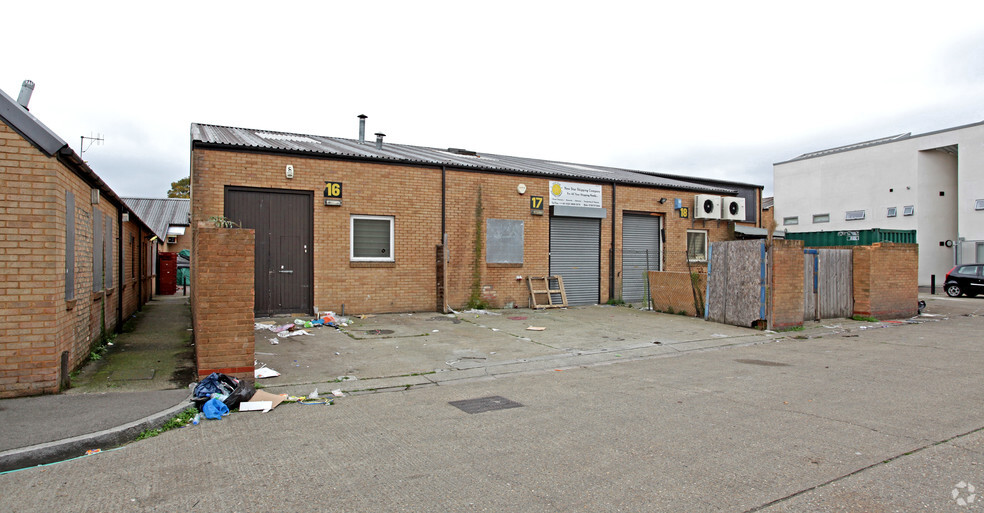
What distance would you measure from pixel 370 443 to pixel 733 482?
9.70 feet

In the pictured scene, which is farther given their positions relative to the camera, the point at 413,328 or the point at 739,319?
the point at 739,319

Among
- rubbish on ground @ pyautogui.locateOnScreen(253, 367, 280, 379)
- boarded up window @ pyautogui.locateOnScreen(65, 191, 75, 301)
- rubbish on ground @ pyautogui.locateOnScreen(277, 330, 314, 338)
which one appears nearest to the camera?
boarded up window @ pyautogui.locateOnScreen(65, 191, 75, 301)

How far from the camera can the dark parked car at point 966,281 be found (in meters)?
22.0

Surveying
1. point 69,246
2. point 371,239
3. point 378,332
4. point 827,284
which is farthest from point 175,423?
point 827,284

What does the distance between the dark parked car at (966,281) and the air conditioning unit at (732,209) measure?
10.9m

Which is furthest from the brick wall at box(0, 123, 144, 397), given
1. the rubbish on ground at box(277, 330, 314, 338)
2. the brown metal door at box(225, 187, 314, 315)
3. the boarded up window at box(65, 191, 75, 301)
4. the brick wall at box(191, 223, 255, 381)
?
the brown metal door at box(225, 187, 314, 315)

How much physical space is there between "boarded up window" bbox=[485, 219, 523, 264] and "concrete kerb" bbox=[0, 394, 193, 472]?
34.5ft

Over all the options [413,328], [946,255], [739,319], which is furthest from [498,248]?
[946,255]

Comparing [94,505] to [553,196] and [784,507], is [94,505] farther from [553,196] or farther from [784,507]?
[553,196]

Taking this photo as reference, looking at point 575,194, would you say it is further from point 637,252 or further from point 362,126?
point 362,126

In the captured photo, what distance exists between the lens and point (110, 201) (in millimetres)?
10469

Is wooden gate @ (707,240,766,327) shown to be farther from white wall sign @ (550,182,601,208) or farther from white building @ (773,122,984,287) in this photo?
white building @ (773,122,984,287)

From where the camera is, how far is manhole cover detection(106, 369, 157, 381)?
6.86 metres

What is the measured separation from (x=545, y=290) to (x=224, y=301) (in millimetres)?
10402
